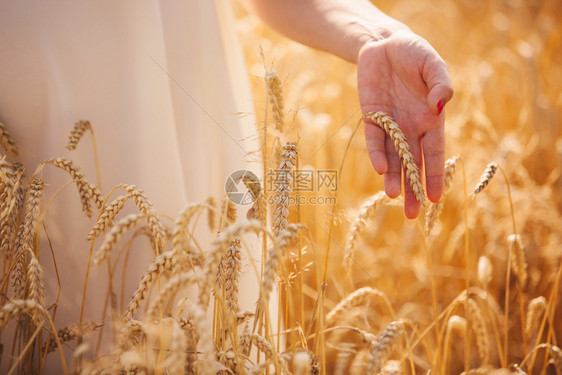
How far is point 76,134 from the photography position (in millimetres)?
828

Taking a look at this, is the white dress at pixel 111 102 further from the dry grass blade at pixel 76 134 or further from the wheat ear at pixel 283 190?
the wheat ear at pixel 283 190

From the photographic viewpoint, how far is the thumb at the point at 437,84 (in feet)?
2.58

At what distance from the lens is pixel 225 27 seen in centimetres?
Answer: 111

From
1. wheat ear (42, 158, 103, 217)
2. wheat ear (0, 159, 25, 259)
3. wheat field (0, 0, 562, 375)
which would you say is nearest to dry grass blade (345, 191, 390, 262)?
wheat field (0, 0, 562, 375)

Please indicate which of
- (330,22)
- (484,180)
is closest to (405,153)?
(484,180)

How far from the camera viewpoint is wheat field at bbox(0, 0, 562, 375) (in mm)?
619

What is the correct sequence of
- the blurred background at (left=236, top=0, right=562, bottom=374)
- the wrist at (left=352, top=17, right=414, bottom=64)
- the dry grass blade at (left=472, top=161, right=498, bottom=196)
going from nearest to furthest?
the dry grass blade at (left=472, top=161, right=498, bottom=196)
the wrist at (left=352, top=17, right=414, bottom=64)
the blurred background at (left=236, top=0, right=562, bottom=374)

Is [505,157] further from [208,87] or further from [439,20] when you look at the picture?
[439,20]

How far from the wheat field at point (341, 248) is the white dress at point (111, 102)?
0.05m

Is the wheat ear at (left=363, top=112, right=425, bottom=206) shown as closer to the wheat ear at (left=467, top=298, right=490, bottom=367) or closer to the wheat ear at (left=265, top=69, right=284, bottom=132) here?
the wheat ear at (left=265, top=69, right=284, bottom=132)

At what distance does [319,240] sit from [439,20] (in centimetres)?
Answer: 234

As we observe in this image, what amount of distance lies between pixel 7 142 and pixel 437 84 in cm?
86

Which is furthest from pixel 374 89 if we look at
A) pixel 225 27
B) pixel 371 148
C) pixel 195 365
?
pixel 195 365

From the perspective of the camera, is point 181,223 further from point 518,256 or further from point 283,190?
point 518,256
